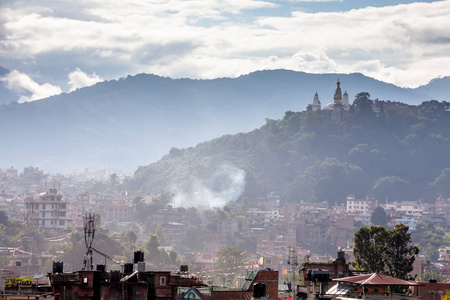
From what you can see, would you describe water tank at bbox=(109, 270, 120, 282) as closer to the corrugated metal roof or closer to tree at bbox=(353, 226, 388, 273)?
the corrugated metal roof

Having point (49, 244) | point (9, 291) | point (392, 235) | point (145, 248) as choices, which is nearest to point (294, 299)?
point (9, 291)

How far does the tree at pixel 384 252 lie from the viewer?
72.2 m

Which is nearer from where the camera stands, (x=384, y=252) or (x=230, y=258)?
(x=384, y=252)

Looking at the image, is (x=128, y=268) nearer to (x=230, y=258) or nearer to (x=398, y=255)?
(x=398, y=255)

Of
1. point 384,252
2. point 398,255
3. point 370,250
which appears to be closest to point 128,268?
point 370,250

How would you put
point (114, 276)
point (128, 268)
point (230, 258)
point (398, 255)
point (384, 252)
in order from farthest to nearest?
point (230, 258) → point (384, 252) → point (398, 255) → point (128, 268) → point (114, 276)

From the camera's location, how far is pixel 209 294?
119ft

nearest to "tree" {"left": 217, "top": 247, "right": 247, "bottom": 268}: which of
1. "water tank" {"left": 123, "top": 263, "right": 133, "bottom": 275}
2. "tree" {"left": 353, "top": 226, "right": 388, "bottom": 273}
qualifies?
"tree" {"left": 353, "top": 226, "right": 388, "bottom": 273}

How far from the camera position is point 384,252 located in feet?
239

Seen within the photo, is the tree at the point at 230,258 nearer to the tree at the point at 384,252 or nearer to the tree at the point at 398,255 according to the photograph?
the tree at the point at 384,252

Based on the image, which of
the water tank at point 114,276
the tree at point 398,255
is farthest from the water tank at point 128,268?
the tree at point 398,255

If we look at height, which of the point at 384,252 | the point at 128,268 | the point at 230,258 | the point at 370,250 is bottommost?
the point at 128,268

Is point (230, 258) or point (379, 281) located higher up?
point (230, 258)

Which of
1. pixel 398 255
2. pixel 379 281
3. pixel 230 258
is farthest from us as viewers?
pixel 230 258
